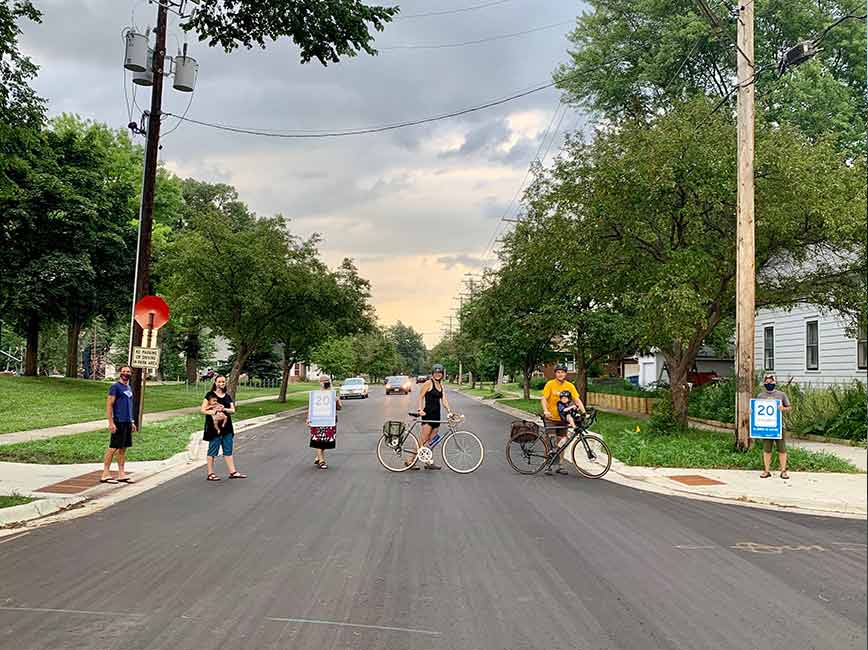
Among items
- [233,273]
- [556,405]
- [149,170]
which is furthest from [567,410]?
[233,273]

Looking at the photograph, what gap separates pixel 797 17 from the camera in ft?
107

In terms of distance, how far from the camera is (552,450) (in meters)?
13.6

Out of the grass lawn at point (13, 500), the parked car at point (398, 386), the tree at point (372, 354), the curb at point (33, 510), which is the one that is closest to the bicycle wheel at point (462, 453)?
the curb at point (33, 510)

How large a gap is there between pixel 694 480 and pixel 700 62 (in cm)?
2817

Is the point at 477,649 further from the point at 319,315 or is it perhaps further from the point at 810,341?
the point at 319,315

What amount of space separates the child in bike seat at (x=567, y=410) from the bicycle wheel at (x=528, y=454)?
0.55 m

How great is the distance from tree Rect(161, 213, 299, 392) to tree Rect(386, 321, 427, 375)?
470ft

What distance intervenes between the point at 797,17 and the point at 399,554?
109 ft

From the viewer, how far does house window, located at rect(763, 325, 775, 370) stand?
29266 mm

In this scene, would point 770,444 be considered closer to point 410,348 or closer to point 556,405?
point 556,405

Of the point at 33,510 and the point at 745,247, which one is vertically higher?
the point at 745,247

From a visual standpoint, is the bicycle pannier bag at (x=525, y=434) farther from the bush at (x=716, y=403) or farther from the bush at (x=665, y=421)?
the bush at (x=716, y=403)

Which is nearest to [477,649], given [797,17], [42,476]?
[42,476]

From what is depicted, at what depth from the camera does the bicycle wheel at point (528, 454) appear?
535 inches
